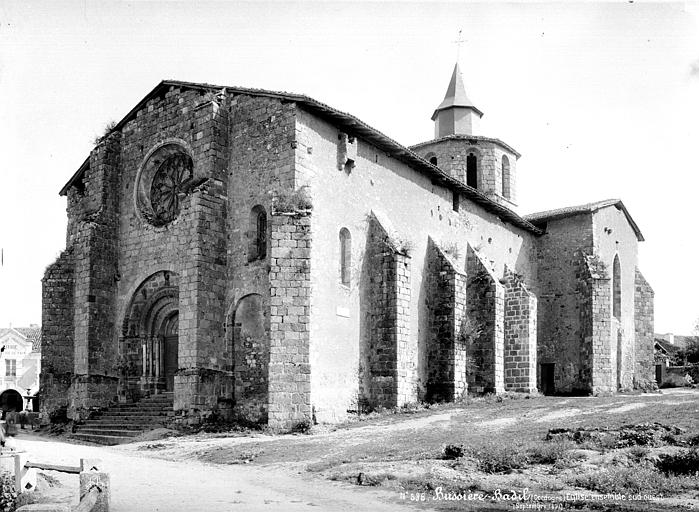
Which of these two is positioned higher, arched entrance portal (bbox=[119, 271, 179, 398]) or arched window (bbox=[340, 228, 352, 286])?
arched window (bbox=[340, 228, 352, 286])


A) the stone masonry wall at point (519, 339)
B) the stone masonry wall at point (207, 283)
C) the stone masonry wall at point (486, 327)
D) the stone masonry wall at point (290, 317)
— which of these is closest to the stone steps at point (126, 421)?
the stone masonry wall at point (207, 283)

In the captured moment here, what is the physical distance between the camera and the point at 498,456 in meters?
12.8

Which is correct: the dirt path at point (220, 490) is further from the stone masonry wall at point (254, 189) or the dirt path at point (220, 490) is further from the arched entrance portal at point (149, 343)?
the arched entrance portal at point (149, 343)

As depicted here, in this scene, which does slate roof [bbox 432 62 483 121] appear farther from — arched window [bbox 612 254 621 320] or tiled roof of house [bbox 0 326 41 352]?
tiled roof of house [bbox 0 326 41 352]

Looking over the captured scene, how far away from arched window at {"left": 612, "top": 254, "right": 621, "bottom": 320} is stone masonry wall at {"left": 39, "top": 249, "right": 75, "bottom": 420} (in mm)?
23855

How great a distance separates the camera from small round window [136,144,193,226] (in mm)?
23547

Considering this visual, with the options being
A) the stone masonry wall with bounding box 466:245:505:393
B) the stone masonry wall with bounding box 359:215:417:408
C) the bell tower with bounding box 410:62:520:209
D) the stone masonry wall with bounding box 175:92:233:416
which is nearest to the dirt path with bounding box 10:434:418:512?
the stone masonry wall with bounding box 175:92:233:416

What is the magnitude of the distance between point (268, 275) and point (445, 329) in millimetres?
7176

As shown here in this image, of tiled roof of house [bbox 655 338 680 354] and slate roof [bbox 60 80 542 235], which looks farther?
tiled roof of house [bbox 655 338 680 354]

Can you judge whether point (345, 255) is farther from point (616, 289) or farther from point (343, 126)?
point (616, 289)

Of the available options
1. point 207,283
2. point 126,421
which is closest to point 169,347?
point 126,421

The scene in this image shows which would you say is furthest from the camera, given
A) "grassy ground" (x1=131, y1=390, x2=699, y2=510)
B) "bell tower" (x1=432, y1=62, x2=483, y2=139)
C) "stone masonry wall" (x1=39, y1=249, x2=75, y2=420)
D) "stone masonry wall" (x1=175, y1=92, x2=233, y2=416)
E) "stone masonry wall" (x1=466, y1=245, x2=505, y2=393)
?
"bell tower" (x1=432, y1=62, x2=483, y2=139)

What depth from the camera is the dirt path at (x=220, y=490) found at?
407 inches

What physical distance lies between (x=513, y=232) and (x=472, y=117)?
9.09 metres
